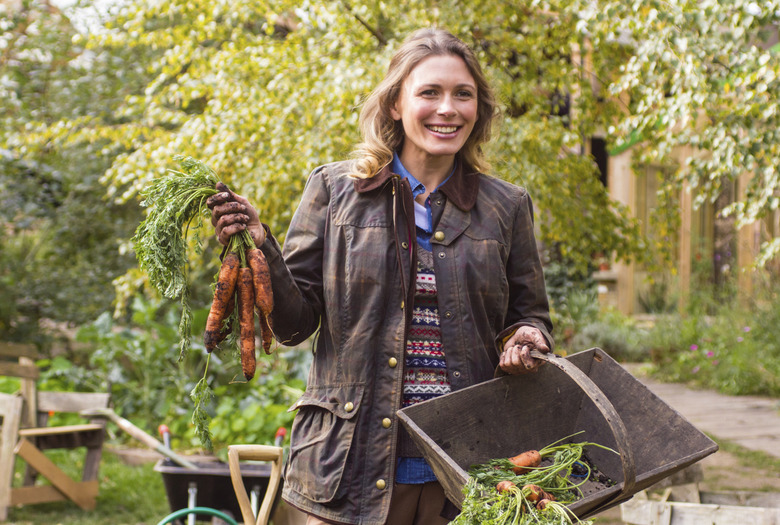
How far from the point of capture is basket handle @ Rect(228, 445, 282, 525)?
7.98ft

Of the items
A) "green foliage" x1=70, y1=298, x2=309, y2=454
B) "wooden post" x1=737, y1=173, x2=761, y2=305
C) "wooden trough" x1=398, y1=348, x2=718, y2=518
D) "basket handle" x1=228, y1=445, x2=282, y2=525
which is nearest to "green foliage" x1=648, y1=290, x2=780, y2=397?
"wooden post" x1=737, y1=173, x2=761, y2=305

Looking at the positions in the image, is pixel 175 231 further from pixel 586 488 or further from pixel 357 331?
pixel 586 488

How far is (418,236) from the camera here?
2.16m

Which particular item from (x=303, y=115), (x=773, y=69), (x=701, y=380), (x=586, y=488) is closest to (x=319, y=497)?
(x=586, y=488)

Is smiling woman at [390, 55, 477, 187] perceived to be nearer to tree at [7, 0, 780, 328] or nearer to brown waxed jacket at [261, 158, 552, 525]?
brown waxed jacket at [261, 158, 552, 525]

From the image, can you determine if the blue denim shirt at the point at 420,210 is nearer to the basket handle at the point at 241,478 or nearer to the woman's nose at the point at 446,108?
the woman's nose at the point at 446,108

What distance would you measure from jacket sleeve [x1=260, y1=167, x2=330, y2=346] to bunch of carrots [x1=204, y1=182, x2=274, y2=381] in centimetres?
8

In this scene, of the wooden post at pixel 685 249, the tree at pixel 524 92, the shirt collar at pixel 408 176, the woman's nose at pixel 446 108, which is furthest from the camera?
the wooden post at pixel 685 249

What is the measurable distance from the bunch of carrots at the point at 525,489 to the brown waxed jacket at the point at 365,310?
24 cm

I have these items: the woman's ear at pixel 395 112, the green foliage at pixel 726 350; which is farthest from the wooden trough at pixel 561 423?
the green foliage at pixel 726 350

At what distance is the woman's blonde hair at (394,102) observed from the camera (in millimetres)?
2191

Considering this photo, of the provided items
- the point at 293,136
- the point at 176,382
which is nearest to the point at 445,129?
the point at 293,136

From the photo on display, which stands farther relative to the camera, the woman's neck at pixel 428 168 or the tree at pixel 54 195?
the tree at pixel 54 195

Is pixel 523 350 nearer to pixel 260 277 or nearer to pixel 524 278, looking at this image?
pixel 524 278
